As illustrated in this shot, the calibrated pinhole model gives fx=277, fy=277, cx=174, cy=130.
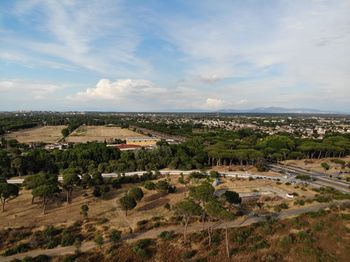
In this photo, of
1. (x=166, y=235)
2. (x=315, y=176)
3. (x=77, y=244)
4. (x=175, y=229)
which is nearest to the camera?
(x=77, y=244)

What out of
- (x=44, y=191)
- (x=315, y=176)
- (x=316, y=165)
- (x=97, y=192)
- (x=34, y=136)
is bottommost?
(x=316, y=165)

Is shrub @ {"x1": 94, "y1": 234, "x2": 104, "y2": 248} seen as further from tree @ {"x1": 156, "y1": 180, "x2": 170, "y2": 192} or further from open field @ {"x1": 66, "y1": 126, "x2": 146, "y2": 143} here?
open field @ {"x1": 66, "y1": 126, "x2": 146, "y2": 143}

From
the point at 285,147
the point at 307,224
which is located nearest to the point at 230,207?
the point at 307,224

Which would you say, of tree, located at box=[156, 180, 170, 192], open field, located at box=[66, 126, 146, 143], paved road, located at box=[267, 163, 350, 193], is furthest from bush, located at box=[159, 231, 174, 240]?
open field, located at box=[66, 126, 146, 143]

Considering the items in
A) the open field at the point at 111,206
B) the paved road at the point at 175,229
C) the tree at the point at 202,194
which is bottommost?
the open field at the point at 111,206

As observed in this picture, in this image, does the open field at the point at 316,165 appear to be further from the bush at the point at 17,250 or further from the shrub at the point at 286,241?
the bush at the point at 17,250

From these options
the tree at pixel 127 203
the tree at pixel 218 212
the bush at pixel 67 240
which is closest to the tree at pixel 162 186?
the tree at pixel 127 203

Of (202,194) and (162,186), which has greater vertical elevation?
(202,194)

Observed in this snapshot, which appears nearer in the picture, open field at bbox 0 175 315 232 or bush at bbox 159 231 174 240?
bush at bbox 159 231 174 240

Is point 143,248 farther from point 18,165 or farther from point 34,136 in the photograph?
point 34,136

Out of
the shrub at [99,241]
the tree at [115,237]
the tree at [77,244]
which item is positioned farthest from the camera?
the tree at [115,237]

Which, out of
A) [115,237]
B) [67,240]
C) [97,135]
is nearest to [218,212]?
[115,237]
